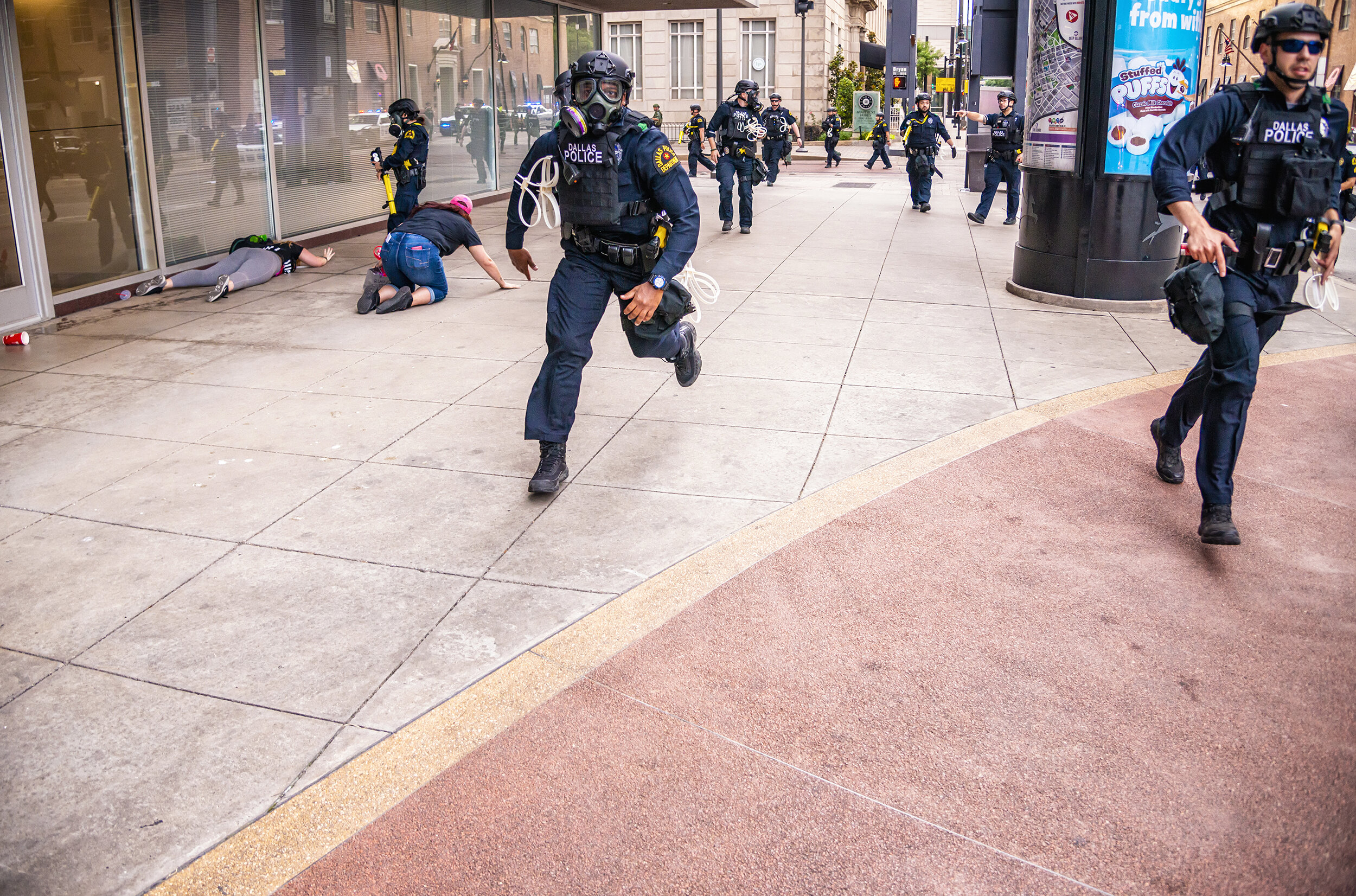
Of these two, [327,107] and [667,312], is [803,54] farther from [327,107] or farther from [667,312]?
[667,312]

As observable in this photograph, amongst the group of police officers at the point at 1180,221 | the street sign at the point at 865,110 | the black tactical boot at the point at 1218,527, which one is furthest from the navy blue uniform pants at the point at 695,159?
the street sign at the point at 865,110

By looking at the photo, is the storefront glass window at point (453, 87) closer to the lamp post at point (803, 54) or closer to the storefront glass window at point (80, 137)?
the storefront glass window at point (80, 137)

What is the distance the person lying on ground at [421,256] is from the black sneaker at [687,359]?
3841 millimetres

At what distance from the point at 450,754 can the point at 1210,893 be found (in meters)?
1.94

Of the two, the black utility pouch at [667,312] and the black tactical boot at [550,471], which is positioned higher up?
the black utility pouch at [667,312]

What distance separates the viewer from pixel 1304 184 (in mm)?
4246

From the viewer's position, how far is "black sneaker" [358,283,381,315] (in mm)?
9133

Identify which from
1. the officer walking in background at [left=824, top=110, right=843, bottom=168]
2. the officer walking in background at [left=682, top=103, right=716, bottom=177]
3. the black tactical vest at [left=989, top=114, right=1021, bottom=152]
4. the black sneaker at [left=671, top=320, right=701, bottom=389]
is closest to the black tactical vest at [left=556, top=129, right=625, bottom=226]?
the black sneaker at [left=671, top=320, right=701, bottom=389]

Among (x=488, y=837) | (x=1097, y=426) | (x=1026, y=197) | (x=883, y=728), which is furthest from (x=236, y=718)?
(x=1026, y=197)

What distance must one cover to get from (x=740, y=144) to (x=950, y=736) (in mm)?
11498

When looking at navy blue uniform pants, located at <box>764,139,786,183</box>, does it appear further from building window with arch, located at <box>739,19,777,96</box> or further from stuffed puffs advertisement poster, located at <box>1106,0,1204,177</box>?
building window with arch, located at <box>739,19,777,96</box>

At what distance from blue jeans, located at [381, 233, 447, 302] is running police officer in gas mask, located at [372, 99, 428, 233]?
198 cm

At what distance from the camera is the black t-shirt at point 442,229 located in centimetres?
940

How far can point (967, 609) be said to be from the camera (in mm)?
3971
